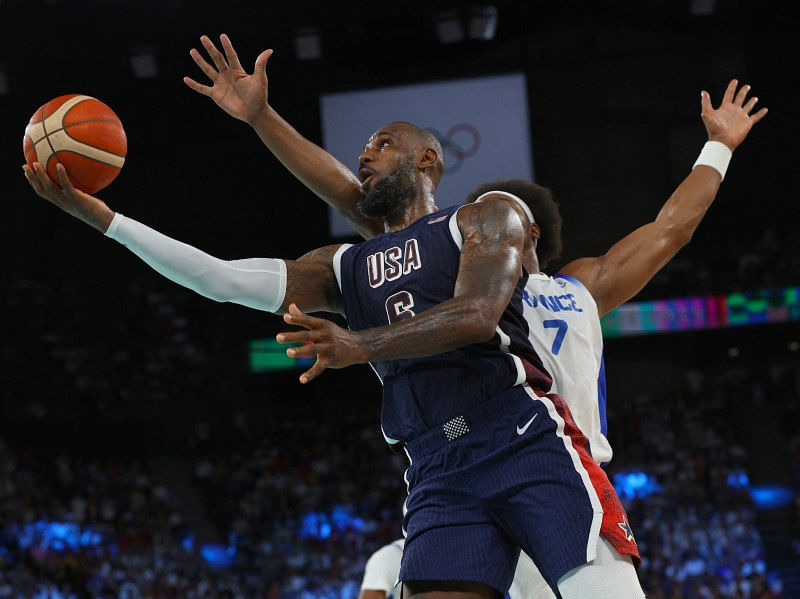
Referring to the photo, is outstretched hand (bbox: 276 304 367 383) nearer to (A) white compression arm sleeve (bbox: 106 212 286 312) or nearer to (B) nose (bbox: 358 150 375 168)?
(A) white compression arm sleeve (bbox: 106 212 286 312)

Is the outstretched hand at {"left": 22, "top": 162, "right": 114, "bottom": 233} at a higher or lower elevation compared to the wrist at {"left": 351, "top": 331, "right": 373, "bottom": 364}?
higher

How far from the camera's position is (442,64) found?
52.1 feet

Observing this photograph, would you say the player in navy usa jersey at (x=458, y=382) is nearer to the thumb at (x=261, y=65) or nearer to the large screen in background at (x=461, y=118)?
the thumb at (x=261, y=65)

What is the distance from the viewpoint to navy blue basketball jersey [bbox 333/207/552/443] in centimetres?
280

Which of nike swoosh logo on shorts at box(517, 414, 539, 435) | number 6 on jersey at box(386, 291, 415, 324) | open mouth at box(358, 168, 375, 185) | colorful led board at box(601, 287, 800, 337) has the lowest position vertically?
colorful led board at box(601, 287, 800, 337)

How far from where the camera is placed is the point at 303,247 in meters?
16.2

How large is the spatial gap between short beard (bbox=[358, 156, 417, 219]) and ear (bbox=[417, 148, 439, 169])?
7cm

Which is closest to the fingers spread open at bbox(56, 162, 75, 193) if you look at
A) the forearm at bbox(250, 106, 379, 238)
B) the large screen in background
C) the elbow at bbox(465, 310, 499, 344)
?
the forearm at bbox(250, 106, 379, 238)

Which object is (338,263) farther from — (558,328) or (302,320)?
(302,320)

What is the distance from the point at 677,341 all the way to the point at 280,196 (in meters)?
6.93

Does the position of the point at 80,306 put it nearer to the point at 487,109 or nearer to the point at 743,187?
the point at 487,109

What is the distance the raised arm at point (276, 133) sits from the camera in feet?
12.5

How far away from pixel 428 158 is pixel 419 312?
83 cm

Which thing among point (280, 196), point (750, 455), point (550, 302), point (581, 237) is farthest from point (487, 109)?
point (550, 302)
